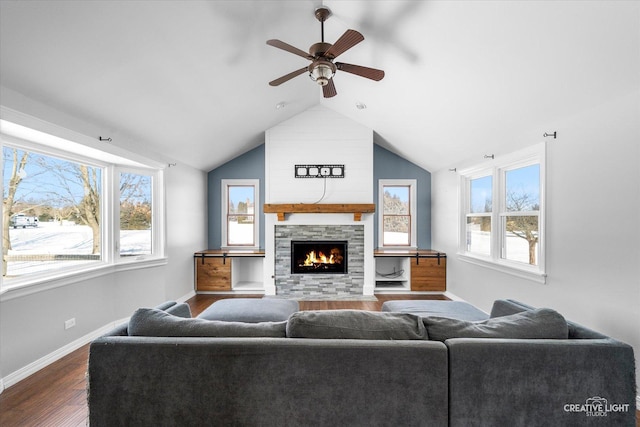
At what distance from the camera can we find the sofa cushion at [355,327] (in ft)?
4.85

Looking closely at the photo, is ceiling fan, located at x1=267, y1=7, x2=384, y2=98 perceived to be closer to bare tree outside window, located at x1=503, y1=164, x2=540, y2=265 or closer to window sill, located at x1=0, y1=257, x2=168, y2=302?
bare tree outside window, located at x1=503, y1=164, x2=540, y2=265

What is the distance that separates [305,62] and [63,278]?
3.34 metres

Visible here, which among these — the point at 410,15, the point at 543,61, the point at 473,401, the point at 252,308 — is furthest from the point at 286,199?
the point at 473,401

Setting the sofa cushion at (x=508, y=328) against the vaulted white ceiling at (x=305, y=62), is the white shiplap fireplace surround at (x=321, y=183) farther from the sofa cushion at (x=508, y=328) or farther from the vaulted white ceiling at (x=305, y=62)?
the sofa cushion at (x=508, y=328)

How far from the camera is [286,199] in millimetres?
5129

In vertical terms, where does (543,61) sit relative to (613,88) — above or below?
above

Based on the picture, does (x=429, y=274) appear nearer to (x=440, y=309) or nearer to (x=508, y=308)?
(x=440, y=309)

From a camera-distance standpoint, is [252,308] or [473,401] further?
[252,308]

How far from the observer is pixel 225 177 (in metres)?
5.84

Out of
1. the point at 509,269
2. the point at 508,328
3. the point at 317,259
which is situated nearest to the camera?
the point at 508,328

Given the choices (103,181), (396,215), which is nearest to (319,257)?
(396,215)

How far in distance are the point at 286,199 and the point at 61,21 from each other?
11.6 ft

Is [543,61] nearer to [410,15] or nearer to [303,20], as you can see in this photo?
[410,15]

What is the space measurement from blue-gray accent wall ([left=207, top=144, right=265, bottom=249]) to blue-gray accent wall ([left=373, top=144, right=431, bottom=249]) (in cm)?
221
